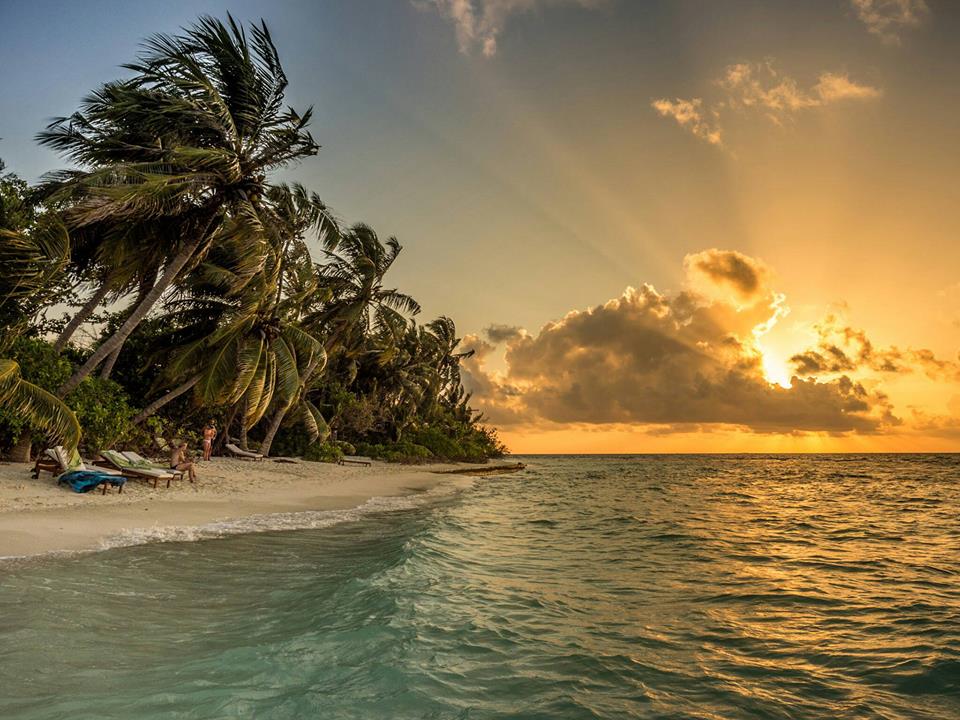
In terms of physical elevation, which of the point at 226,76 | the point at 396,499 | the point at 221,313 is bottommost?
the point at 396,499

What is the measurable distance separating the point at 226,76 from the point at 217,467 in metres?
14.5

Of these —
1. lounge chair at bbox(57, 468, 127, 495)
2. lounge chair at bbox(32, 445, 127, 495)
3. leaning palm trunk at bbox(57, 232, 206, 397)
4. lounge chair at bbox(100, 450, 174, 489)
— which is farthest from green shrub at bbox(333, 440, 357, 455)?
lounge chair at bbox(57, 468, 127, 495)

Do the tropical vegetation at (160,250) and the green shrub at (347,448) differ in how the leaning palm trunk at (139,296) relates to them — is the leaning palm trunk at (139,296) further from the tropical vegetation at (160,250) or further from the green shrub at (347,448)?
the green shrub at (347,448)

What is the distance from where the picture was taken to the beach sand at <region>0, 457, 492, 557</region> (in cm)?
994

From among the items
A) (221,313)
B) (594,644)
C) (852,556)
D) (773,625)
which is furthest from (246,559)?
(221,313)

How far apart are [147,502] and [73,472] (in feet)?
5.78

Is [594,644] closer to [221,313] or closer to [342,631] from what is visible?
[342,631]

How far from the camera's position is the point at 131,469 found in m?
15.9

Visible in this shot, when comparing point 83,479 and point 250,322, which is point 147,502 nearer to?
point 83,479

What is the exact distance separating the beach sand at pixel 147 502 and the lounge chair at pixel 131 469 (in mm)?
385

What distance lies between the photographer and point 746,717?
14.7 feet

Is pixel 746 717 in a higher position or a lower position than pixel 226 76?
lower

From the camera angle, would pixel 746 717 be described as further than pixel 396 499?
No

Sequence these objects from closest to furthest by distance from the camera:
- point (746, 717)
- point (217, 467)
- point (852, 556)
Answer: point (746, 717) < point (852, 556) < point (217, 467)
